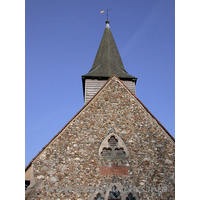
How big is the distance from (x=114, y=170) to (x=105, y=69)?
393 inches

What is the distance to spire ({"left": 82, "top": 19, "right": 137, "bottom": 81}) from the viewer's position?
15.8 metres

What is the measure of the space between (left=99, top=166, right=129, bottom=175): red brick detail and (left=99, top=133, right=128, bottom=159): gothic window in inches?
16.9

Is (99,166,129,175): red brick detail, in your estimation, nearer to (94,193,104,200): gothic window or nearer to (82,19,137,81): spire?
(94,193,104,200): gothic window

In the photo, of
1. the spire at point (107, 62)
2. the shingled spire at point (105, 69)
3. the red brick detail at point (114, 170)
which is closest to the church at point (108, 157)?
the red brick detail at point (114, 170)

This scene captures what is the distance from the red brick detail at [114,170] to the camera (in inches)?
297

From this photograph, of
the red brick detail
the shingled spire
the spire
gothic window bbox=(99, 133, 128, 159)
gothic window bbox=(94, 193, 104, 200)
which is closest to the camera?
gothic window bbox=(94, 193, 104, 200)

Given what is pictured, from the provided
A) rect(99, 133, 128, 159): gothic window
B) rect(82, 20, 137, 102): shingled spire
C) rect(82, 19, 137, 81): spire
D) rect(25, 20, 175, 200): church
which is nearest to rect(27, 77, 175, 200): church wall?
rect(25, 20, 175, 200): church

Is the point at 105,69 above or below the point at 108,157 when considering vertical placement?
above

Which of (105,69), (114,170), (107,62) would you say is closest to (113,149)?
(114,170)

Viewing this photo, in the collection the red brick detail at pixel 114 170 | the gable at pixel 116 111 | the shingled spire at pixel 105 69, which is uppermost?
the shingled spire at pixel 105 69

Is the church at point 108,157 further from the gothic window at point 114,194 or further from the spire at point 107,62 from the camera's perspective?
the spire at point 107,62

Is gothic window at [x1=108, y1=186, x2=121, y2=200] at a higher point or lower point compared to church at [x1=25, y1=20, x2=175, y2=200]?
lower

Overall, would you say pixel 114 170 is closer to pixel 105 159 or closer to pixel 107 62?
pixel 105 159

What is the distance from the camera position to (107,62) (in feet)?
57.3
